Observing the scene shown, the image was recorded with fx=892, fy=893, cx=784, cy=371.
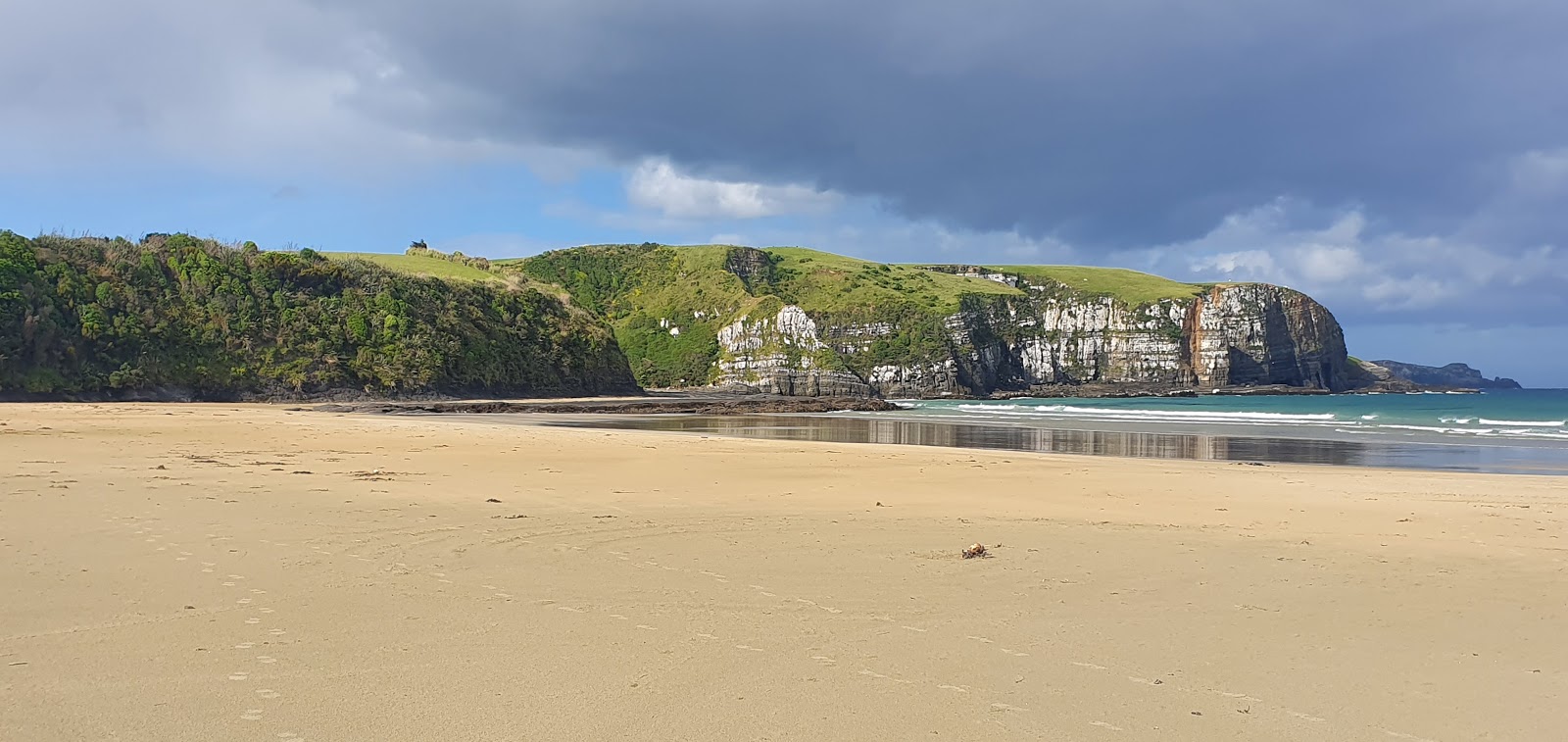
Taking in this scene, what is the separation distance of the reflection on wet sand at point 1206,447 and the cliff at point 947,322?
75.2 metres

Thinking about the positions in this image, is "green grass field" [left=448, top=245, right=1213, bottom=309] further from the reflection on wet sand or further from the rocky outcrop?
the reflection on wet sand

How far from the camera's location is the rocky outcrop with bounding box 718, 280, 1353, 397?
393 feet

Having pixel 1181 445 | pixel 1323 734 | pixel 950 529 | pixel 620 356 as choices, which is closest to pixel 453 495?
pixel 950 529

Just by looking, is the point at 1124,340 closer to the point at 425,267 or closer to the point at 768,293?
the point at 768,293

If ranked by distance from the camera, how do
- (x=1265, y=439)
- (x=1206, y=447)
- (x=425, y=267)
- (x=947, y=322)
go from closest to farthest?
(x=1206, y=447) < (x=1265, y=439) < (x=425, y=267) < (x=947, y=322)

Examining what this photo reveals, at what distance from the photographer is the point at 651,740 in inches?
148

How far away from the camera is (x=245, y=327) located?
173 feet

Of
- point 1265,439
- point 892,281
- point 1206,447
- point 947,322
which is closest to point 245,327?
point 1206,447

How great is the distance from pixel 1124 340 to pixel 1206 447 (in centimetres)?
11328

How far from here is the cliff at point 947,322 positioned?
4483 inches

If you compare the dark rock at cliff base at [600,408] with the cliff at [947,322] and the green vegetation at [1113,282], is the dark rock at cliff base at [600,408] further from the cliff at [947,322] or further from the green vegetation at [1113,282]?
the green vegetation at [1113,282]

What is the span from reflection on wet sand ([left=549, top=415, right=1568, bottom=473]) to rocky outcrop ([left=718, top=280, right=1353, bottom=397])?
81663mm

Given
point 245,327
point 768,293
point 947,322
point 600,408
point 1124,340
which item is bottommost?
point 600,408

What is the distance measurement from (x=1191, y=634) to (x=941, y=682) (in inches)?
82.2
